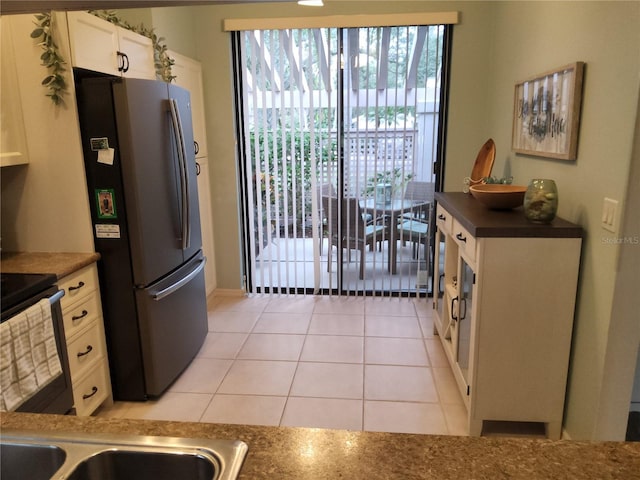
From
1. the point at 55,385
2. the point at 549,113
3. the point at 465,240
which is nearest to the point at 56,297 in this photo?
the point at 55,385

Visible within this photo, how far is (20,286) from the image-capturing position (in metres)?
1.85

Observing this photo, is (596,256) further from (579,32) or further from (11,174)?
(11,174)

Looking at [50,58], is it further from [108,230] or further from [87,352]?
[87,352]

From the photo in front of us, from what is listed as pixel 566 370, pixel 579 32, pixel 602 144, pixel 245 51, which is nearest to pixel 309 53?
pixel 245 51

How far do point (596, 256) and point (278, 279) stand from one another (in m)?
2.85

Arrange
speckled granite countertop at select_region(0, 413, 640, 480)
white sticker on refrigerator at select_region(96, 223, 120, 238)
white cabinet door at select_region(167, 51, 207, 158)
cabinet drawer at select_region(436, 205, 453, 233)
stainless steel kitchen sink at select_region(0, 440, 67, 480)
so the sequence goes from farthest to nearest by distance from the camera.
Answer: white cabinet door at select_region(167, 51, 207, 158)
cabinet drawer at select_region(436, 205, 453, 233)
white sticker on refrigerator at select_region(96, 223, 120, 238)
stainless steel kitchen sink at select_region(0, 440, 67, 480)
speckled granite countertop at select_region(0, 413, 640, 480)

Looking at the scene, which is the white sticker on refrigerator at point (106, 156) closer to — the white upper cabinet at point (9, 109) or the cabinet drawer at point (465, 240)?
the white upper cabinet at point (9, 109)

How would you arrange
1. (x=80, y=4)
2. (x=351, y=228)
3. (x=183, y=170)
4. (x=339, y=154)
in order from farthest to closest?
(x=351, y=228) → (x=339, y=154) → (x=183, y=170) → (x=80, y=4)

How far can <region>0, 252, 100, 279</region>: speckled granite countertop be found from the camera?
2105 millimetres

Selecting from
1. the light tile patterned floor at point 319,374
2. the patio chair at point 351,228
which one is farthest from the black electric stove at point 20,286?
the patio chair at point 351,228

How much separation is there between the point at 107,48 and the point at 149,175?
27.8 inches

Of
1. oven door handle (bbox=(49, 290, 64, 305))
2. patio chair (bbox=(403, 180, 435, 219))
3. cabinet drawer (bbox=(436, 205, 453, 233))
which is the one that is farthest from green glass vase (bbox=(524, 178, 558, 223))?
oven door handle (bbox=(49, 290, 64, 305))

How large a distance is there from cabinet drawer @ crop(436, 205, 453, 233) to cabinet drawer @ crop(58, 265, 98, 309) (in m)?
2.04

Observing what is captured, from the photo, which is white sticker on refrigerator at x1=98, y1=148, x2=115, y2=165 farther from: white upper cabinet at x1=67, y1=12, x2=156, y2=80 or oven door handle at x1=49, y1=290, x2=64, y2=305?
oven door handle at x1=49, y1=290, x2=64, y2=305
